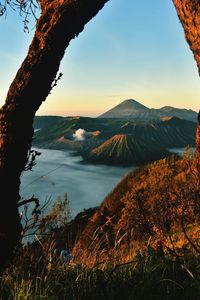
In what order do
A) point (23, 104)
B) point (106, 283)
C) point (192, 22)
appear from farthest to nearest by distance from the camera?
point (192, 22) → point (23, 104) → point (106, 283)

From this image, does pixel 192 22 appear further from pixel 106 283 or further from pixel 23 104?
pixel 106 283

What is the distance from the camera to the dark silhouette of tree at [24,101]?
14.1 ft

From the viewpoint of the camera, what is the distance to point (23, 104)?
4.30 meters

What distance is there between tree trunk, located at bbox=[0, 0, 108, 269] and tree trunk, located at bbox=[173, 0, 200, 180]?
1.43m

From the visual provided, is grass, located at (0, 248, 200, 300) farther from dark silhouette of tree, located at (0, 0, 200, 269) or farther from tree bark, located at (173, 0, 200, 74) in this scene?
tree bark, located at (173, 0, 200, 74)

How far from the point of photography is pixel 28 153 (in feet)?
15.9

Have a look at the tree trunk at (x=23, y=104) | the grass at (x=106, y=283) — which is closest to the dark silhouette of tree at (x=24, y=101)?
the tree trunk at (x=23, y=104)

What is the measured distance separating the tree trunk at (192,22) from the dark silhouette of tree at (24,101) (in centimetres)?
138

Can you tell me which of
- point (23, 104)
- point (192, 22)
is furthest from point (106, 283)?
point (192, 22)

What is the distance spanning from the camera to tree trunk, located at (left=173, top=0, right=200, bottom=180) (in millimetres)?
5125

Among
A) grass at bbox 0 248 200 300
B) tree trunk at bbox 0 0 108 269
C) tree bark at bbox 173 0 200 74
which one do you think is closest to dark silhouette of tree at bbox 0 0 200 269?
tree trunk at bbox 0 0 108 269

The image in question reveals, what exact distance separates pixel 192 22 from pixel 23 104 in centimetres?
238

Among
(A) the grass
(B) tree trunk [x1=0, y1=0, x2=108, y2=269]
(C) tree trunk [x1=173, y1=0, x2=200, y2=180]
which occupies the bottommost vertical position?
(A) the grass

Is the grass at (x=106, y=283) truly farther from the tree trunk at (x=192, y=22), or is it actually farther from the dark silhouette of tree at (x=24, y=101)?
the tree trunk at (x=192, y=22)
